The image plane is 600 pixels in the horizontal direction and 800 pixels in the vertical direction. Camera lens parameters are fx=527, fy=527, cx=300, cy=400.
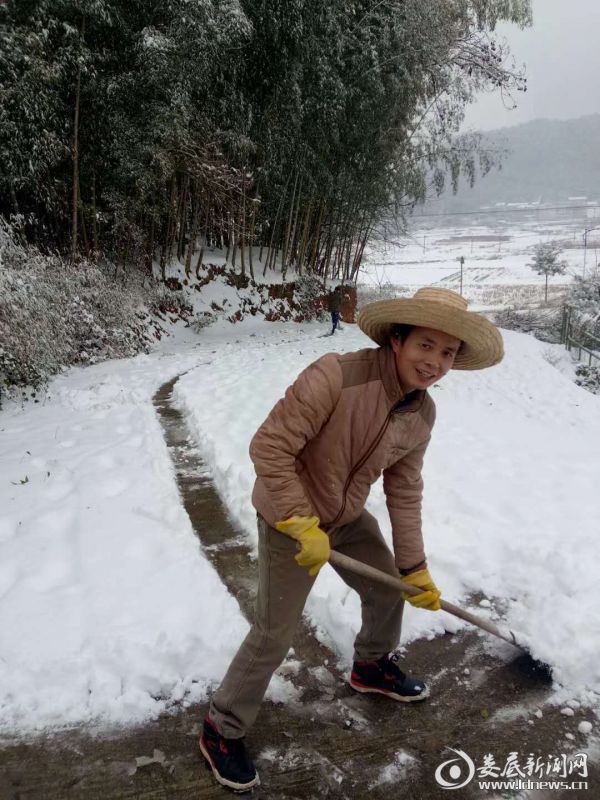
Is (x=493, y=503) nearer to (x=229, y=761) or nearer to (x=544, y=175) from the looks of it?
(x=229, y=761)

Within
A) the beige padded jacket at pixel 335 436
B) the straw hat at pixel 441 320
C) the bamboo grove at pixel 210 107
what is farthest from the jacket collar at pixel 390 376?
the bamboo grove at pixel 210 107

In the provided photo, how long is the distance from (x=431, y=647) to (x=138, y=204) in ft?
32.1

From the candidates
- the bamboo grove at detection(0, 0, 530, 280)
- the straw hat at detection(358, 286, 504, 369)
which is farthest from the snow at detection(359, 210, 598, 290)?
the straw hat at detection(358, 286, 504, 369)

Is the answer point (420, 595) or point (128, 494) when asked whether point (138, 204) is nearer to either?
point (128, 494)

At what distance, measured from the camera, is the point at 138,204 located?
32.9ft

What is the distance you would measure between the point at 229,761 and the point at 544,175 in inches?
6660

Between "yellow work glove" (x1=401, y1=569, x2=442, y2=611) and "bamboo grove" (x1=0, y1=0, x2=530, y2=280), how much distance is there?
26.0 feet

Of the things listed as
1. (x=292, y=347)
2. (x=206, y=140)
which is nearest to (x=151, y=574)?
(x=292, y=347)

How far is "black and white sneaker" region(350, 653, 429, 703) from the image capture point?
198 cm

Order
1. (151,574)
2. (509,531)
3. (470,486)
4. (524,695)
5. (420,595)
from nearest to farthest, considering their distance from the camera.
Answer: (420,595) → (524,695) → (151,574) → (509,531) → (470,486)

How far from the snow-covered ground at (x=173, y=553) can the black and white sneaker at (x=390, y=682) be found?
23 cm

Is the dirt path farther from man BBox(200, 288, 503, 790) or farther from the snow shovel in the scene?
the snow shovel

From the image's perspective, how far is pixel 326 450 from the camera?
5.33 feet

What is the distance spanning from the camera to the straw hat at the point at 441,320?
5.05 feet
